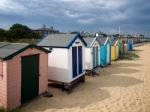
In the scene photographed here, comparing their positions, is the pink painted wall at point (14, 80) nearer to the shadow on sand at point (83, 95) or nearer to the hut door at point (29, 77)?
the hut door at point (29, 77)

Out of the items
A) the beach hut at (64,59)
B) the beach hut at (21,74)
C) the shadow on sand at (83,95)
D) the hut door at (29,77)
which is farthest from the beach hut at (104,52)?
the hut door at (29,77)

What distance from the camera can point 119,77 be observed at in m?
14.7

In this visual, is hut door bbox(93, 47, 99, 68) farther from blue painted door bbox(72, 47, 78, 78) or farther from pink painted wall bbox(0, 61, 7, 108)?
pink painted wall bbox(0, 61, 7, 108)

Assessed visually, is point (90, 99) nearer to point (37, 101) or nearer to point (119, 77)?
point (37, 101)

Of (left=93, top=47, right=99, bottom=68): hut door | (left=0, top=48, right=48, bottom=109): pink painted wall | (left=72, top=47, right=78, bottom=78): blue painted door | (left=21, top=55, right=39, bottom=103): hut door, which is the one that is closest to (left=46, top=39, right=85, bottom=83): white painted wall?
(left=72, top=47, right=78, bottom=78): blue painted door

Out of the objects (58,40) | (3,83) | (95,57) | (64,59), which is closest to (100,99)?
(64,59)

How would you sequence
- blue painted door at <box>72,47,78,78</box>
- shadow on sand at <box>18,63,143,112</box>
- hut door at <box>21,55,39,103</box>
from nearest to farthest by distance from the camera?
hut door at <box>21,55,39,103</box>
shadow on sand at <box>18,63,143,112</box>
blue painted door at <box>72,47,78,78</box>

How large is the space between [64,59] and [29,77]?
263 centimetres

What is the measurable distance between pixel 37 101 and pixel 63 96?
146cm

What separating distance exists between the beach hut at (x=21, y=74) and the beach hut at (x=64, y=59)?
1.25 metres

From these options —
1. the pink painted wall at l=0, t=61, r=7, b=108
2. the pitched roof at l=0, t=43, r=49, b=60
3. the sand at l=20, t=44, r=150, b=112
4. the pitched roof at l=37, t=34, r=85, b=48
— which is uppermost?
the pitched roof at l=37, t=34, r=85, b=48

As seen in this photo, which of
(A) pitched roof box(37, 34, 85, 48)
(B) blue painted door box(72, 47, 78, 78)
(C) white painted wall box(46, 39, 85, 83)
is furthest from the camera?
(B) blue painted door box(72, 47, 78, 78)

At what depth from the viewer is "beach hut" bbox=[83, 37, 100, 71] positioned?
50.2 feet

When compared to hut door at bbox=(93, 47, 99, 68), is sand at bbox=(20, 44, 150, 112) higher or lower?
lower
